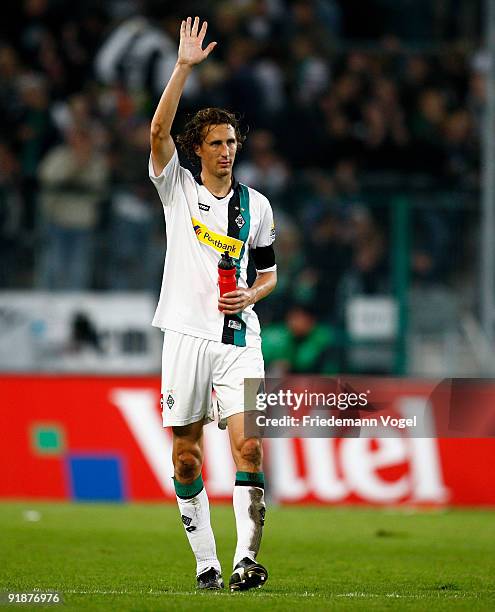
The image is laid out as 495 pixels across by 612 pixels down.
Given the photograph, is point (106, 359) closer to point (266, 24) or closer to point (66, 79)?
point (66, 79)

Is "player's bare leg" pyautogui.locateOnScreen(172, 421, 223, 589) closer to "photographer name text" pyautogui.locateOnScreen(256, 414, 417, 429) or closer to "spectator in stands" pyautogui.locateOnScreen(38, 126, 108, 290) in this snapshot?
"photographer name text" pyautogui.locateOnScreen(256, 414, 417, 429)

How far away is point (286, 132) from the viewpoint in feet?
56.5

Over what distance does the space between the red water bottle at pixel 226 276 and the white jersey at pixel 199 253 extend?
0.36 ft

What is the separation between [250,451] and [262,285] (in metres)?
0.95

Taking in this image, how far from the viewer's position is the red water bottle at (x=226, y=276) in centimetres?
720

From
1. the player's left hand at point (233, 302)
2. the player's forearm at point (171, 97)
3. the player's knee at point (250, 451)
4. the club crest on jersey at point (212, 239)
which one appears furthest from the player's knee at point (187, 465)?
the player's forearm at point (171, 97)

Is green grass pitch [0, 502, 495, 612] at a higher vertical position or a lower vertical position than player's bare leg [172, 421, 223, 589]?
lower

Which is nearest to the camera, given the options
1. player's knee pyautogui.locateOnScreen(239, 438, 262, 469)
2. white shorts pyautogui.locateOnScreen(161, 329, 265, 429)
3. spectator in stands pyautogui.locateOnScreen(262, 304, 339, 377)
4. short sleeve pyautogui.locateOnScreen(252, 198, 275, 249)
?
player's knee pyautogui.locateOnScreen(239, 438, 262, 469)

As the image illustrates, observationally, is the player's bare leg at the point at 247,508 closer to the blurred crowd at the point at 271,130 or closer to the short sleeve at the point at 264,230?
the short sleeve at the point at 264,230

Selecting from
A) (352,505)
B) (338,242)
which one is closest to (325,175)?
(338,242)

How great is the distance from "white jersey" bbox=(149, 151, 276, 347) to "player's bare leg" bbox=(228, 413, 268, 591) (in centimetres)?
52

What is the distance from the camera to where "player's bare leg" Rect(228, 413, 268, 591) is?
23.0ft

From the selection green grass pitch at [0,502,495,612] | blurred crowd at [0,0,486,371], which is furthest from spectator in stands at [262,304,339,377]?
green grass pitch at [0,502,495,612]

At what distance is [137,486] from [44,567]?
5553mm
